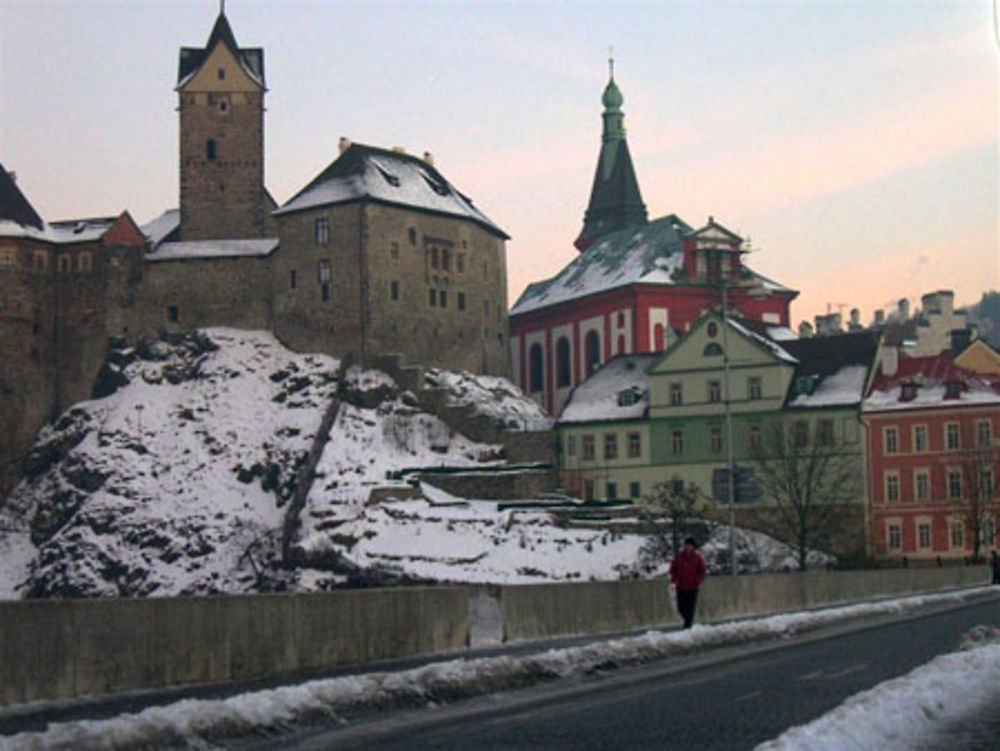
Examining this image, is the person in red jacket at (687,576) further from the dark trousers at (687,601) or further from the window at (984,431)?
the window at (984,431)

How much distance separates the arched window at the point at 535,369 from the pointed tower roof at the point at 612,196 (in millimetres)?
18419

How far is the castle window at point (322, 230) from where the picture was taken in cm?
11575

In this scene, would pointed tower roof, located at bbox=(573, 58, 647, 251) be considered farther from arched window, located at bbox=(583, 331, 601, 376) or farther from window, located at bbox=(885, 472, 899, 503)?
window, located at bbox=(885, 472, 899, 503)

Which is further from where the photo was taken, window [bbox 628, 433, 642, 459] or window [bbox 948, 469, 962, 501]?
window [bbox 628, 433, 642, 459]

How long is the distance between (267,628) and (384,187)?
312 ft

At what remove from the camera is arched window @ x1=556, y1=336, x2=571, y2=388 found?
124 meters

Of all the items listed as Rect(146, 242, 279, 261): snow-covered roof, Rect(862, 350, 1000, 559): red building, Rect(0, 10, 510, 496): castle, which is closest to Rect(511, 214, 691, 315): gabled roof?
Rect(0, 10, 510, 496): castle

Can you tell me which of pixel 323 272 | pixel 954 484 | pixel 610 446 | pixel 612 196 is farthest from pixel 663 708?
pixel 612 196

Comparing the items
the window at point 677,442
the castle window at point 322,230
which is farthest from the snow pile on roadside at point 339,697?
the castle window at point 322,230

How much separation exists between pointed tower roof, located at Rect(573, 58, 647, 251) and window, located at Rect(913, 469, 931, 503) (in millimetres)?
54460

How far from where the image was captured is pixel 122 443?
11344cm

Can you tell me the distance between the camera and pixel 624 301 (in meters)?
117

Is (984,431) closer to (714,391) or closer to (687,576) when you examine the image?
(714,391)

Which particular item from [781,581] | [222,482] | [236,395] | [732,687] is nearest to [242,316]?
[236,395]
